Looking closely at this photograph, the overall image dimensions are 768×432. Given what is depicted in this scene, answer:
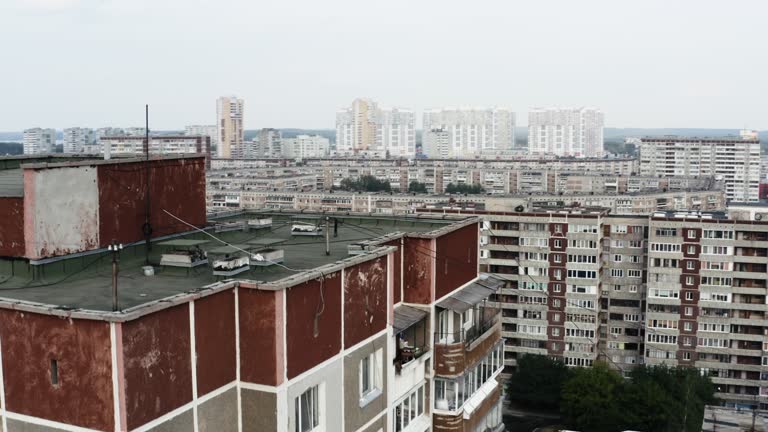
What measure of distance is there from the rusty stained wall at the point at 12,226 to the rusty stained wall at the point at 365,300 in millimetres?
3574

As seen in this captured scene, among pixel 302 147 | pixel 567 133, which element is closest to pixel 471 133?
pixel 567 133

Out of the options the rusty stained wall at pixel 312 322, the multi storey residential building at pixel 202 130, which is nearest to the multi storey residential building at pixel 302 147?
the multi storey residential building at pixel 202 130

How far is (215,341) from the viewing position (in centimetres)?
768

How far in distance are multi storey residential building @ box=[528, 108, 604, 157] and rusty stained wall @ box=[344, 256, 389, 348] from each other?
6633 inches

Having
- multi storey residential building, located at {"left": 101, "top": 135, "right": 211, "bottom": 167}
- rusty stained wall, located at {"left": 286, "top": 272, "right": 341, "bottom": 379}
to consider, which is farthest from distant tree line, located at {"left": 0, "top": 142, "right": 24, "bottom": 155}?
rusty stained wall, located at {"left": 286, "top": 272, "right": 341, "bottom": 379}

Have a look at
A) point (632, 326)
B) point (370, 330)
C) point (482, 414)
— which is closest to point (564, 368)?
point (632, 326)

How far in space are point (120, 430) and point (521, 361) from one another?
104 ft

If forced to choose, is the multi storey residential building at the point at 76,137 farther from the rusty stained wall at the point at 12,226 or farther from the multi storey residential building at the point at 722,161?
the rusty stained wall at the point at 12,226

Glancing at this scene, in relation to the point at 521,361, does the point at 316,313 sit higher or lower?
higher

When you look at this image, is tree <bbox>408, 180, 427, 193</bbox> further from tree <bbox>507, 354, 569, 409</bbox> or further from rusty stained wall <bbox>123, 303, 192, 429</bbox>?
rusty stained wall <bbox>123, 303, 192, 429</bbox>

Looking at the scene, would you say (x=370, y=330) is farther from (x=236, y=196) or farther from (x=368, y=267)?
(x=236, y=196)

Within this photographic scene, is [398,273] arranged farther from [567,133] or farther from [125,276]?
[567,133]

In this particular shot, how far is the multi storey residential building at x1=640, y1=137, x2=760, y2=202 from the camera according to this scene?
354ft

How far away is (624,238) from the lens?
38.7m
